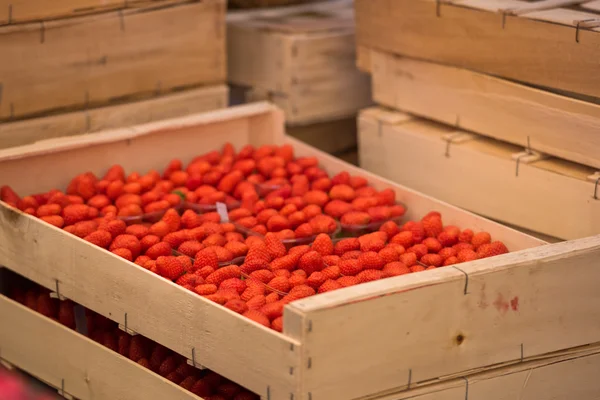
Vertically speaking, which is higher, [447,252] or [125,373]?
[447,252]

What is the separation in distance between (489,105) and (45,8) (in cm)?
169

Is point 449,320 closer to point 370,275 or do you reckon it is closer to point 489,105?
point 370,275

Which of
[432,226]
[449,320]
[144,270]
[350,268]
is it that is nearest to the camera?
[449,320]

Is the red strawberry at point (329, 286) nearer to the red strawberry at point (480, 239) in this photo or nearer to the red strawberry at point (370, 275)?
the red strawberry at point (370, 275)

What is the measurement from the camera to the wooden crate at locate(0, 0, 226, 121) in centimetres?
378

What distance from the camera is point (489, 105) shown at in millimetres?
3611

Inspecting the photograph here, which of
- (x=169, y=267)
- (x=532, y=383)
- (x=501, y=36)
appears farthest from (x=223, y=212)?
(x=532, y=383)

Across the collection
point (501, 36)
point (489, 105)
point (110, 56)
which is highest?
point (501, 36)

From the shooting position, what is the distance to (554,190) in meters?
3.36

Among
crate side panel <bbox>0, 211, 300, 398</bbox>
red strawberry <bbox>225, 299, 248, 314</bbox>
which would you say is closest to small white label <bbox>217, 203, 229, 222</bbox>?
crate side panel <bbox>0, 211, 300, 398</bbox>

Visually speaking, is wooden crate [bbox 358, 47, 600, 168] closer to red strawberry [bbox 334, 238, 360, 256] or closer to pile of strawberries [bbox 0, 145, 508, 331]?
pile of strawberries [bbox 0, 145, 508, 331]

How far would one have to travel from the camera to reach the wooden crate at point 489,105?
129 inches

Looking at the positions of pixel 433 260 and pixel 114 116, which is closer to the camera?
pixel 433 260

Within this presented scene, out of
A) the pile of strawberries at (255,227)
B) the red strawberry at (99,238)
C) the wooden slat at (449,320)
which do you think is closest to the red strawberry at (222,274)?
the pile of strawberries at (255,227)
